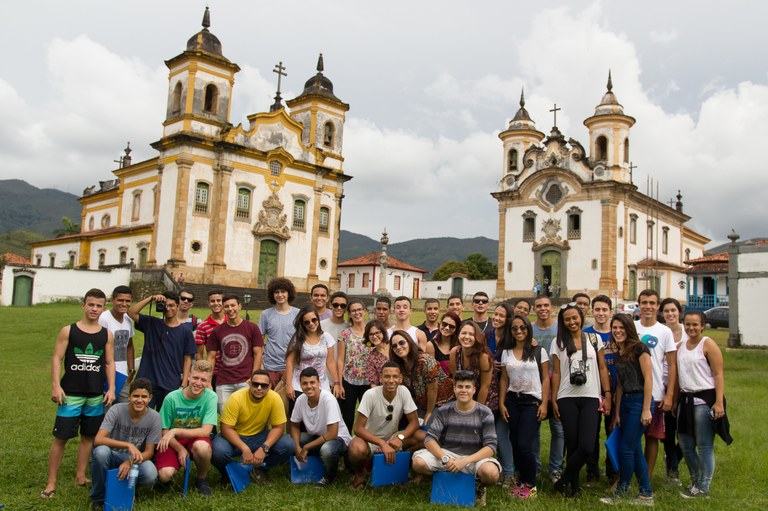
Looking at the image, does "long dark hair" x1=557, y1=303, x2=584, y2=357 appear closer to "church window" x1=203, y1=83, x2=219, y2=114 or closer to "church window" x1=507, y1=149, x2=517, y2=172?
"church window" x1=203, y1=83, x2=219, y2=114

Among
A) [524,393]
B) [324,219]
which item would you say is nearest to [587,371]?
[524,393]

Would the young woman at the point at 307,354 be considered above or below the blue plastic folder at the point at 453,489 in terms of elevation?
above

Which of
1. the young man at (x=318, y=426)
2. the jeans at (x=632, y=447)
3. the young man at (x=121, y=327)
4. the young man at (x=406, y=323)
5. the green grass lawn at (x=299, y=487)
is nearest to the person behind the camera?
the green grass lawn at (x=299, y=487)

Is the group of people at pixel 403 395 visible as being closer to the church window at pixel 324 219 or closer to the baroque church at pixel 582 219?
the church window at pixel 324 219

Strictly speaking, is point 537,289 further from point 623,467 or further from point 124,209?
point 623,467

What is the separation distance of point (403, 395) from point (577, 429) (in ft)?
5.10

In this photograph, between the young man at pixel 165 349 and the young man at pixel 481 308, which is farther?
the young man at pixel 481 308

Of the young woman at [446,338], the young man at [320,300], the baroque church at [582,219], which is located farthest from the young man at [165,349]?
the baroque church at [582,219]

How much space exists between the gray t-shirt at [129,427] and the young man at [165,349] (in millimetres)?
795

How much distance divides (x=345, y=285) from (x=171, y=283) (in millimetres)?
23652

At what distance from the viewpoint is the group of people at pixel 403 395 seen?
19.1 feet

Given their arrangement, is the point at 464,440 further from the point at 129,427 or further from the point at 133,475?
the point at 129,427

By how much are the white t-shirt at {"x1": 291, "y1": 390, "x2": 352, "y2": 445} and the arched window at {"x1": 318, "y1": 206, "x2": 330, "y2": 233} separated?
27614 millimetres

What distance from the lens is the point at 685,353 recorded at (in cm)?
620
